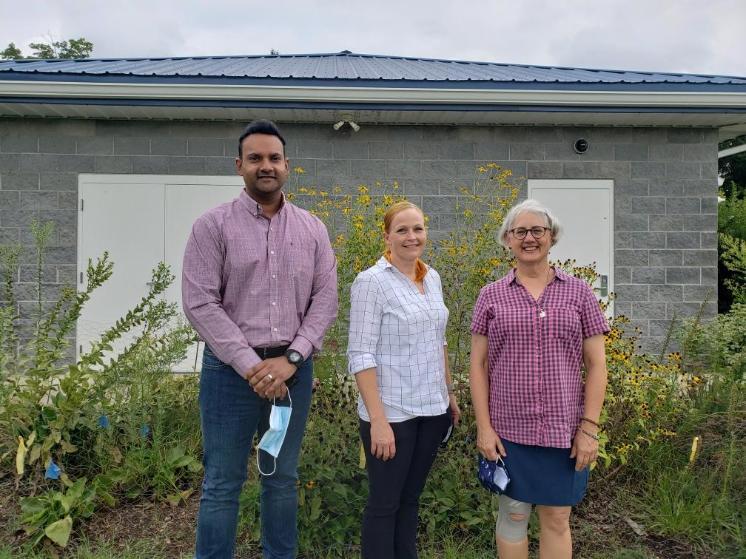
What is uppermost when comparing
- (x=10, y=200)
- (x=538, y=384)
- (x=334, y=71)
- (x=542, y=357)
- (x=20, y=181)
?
(x=334, y=71)

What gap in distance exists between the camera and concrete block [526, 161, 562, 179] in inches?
262

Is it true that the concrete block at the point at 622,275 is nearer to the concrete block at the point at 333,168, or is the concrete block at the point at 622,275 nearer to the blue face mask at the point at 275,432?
the concrete block at the point at 333,168

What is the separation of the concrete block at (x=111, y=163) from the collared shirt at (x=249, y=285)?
14.7 feet

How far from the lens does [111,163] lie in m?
6.45

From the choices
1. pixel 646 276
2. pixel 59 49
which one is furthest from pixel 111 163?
pixel 59 49

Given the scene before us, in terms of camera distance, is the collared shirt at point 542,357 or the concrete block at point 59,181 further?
the concrete block at point 59,181

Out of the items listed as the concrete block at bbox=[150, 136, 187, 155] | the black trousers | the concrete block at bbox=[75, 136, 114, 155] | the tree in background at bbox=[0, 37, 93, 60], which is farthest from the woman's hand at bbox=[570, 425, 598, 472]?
the tree in background at bbox=[0, 37, 93, 60]

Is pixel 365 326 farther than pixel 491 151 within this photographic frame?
No

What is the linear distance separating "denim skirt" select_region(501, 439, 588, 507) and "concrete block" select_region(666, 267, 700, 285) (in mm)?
4922

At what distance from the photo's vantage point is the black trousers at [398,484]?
245cm

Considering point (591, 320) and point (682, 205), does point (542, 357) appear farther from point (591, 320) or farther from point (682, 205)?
point (682, 205)

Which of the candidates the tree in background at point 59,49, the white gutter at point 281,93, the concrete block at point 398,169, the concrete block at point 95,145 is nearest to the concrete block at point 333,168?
the concrete block at point 398,169

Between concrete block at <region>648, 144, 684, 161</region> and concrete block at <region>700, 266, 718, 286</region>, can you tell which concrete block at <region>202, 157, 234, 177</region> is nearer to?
concrete block at <region>648, 144, 684, 161</region>

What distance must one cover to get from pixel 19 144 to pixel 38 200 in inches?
23.8
